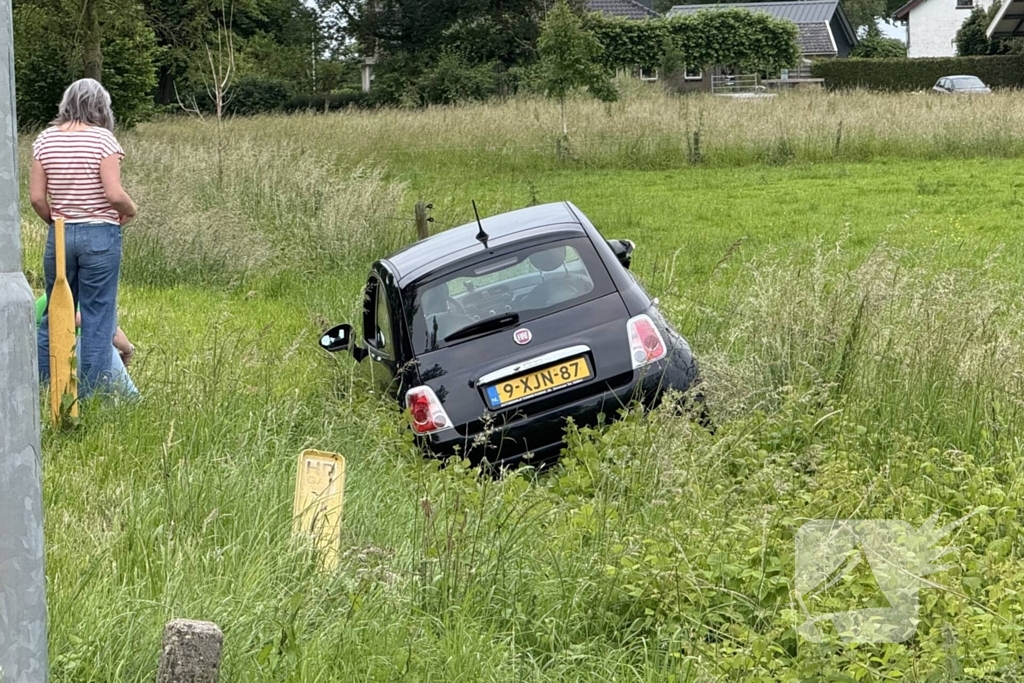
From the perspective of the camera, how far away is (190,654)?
3.09 m

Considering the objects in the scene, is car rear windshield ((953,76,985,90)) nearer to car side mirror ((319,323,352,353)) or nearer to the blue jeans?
car side mirror ((319,323,352,353))

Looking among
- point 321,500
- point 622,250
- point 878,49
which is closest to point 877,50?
point 878,49

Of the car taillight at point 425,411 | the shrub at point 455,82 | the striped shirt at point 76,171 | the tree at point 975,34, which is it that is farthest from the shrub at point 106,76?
the tree at point 975,34

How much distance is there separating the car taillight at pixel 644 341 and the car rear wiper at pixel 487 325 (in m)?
0.61

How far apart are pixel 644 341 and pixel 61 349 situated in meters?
2.90

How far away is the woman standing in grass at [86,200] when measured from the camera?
769 cm

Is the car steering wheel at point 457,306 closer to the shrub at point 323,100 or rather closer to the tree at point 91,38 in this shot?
the tree at point 91,38

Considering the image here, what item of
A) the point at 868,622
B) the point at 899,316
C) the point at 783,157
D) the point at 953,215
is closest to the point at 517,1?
the point at 783,157

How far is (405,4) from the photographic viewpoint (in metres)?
59.5

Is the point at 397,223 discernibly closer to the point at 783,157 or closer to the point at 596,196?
the point at 596,196

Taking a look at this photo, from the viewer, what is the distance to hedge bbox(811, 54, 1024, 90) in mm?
52469

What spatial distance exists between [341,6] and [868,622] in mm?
62259

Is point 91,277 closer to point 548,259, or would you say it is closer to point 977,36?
point 548,259

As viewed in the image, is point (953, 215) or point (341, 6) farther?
point (341, 6)
